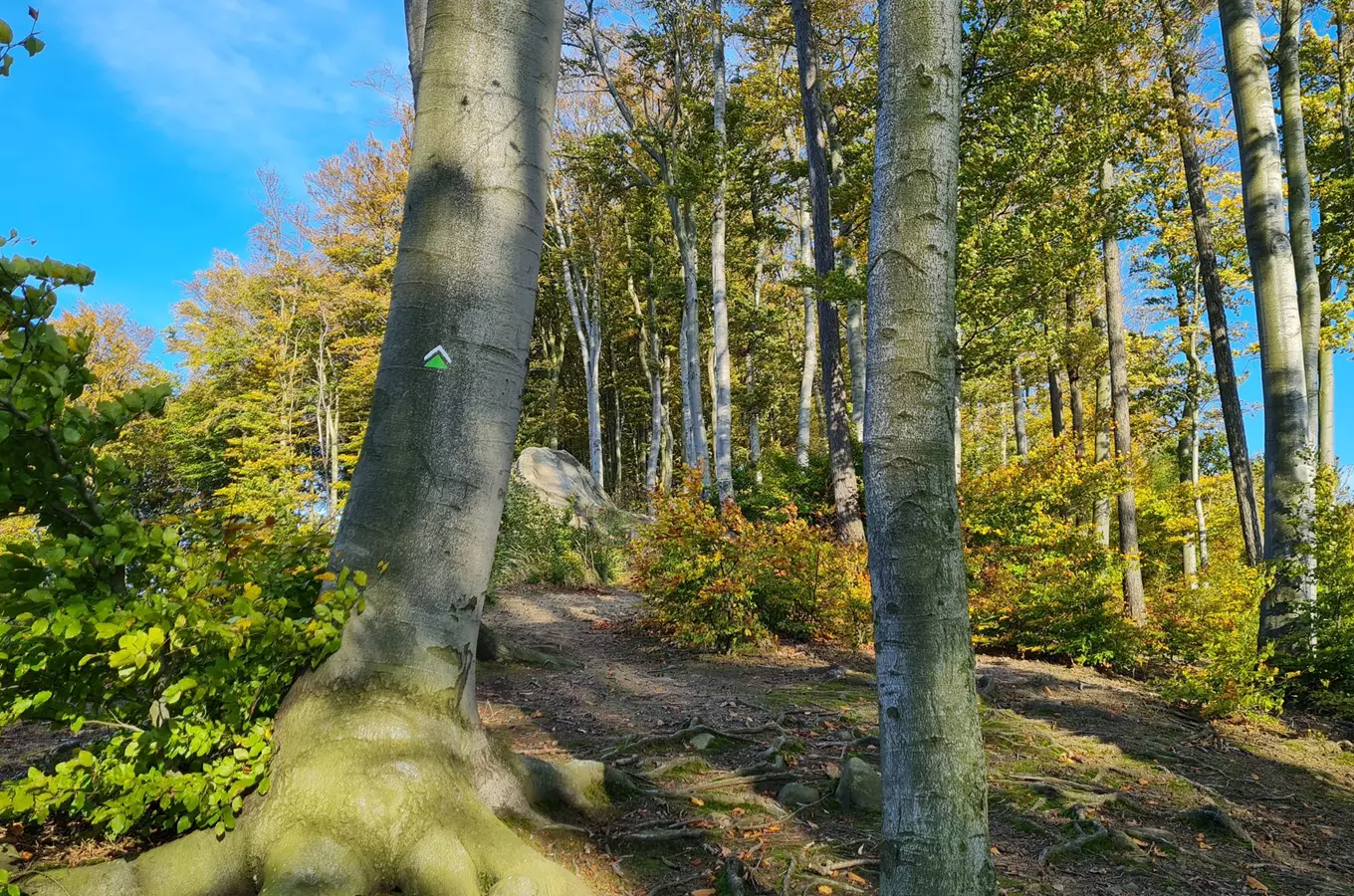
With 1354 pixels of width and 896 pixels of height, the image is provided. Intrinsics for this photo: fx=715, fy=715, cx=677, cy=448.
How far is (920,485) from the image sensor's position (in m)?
1.88

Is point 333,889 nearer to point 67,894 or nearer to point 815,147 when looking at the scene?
point 67,894

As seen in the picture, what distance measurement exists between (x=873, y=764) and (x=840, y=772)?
1.46ft

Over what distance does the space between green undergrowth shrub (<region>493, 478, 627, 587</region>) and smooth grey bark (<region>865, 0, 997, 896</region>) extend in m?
10.2

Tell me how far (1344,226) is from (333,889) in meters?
18.2

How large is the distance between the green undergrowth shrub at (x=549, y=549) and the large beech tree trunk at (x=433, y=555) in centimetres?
932

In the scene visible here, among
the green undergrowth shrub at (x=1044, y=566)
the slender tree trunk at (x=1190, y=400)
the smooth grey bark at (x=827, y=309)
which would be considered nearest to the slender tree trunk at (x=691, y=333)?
the smooth grey bark at (x=827, y=309)

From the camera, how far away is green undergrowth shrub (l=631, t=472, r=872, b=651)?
7.34 metres

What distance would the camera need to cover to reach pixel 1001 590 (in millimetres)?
8625

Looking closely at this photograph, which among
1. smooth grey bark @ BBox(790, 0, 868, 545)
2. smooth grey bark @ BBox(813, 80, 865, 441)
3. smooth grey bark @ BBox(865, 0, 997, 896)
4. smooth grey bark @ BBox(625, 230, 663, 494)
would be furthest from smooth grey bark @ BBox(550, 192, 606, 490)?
smooth grey bark @ BBox(865, 0, 997, 896)

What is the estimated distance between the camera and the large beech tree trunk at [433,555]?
205 centimetres

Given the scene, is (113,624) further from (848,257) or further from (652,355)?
(652,355)

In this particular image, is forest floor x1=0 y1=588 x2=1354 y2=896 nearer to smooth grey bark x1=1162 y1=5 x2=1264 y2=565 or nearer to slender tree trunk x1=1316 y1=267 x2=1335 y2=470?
smooth grey bark x1=1162 y1=5 x2=1264 y2=565

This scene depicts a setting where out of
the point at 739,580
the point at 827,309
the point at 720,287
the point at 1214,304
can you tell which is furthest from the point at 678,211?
the point at 739,580

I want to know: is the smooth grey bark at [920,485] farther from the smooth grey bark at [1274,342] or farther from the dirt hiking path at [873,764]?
the smooth grey bark at [1274,342]
